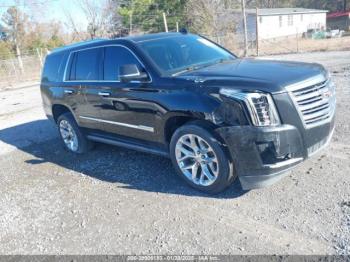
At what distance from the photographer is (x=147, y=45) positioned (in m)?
4.81

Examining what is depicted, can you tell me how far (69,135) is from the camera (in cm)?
657

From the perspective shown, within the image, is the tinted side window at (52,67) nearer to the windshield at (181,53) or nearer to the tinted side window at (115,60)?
the tinted side window at (115,60)

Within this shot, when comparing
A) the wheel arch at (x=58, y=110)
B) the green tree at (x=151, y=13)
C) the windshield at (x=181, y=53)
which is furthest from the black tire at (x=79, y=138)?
the green tree at (x=151, y=13)

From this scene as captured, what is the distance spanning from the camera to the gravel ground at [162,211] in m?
3.26

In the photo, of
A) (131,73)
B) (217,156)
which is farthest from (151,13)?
(217,156)

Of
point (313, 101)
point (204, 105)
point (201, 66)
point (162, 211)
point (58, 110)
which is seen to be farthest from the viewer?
point (58, 110)

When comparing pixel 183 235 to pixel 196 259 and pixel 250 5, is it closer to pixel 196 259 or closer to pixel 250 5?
pixel 196 259

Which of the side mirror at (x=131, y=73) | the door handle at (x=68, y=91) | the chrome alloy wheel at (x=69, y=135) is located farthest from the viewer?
the chrome alloy wheel at (x=69, y=135)

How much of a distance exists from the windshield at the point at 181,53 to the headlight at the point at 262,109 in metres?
1.27

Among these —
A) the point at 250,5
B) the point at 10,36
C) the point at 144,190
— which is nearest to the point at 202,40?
the point at 144,190

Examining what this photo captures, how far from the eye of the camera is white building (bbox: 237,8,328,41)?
1686 inches

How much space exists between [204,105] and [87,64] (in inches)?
104

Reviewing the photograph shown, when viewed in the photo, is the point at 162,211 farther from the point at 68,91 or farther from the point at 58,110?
the point at 58,110

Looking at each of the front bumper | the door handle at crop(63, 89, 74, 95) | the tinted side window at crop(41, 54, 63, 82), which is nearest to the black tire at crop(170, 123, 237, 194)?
the front bumper
